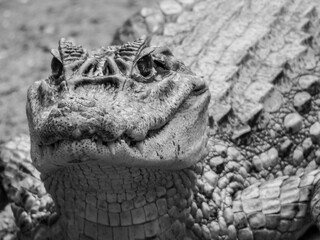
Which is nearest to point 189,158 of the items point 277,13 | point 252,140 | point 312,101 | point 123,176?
point 123,176

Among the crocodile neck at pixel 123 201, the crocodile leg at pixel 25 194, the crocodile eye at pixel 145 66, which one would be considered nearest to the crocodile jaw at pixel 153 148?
the crocodile neck at pixel 123 201

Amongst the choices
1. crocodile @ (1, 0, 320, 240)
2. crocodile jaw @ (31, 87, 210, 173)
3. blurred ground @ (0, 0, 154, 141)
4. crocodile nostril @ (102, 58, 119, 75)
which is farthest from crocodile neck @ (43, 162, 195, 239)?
blurred ground @ (0, 0, 154, 141)

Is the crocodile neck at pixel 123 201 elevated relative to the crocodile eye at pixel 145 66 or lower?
lower

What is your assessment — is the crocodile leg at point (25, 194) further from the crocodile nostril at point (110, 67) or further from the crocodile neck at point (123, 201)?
the crocodile nostril at point (110, 67)

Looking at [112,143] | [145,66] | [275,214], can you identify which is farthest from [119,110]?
[275,214]

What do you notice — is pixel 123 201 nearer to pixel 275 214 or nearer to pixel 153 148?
pixel 153 148

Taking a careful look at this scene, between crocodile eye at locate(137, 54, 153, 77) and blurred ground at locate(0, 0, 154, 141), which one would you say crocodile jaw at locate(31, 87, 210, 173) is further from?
blurred ground at locate(0, 0, 154, 141)
